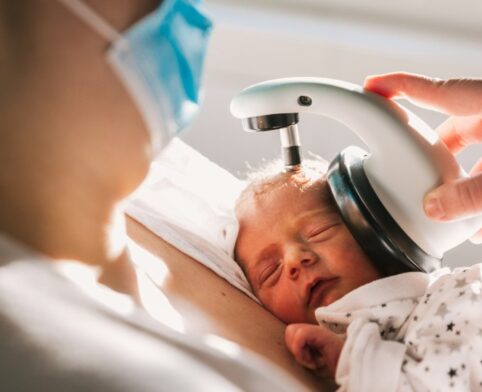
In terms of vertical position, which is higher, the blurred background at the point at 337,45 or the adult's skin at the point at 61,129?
the blurred background at the point at 337,45

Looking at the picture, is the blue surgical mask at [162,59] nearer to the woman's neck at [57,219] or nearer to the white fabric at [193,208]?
the woman's neck at [57,219]

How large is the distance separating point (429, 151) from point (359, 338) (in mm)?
277

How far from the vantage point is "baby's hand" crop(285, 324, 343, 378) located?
850mm

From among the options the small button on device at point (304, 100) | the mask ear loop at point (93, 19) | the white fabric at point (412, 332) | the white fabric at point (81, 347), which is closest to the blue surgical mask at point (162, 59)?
the mask ear loop at point (93, 19)

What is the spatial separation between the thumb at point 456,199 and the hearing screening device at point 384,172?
0.02 m

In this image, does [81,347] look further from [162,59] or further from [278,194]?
[278,194]

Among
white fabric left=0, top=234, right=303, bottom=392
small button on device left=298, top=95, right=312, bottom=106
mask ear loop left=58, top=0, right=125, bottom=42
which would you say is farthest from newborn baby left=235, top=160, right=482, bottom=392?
mask ear loop left=58, top=0, right=125, bottom=42

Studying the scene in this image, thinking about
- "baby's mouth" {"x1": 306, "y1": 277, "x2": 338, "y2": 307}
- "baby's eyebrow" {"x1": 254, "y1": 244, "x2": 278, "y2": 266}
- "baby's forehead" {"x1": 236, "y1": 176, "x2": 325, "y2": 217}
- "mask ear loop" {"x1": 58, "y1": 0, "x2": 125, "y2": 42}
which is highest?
"mask ear loop" {"x1": 58, "y1": 0, "x2": 125, "y2": 42}

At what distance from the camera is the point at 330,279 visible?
1038 mm

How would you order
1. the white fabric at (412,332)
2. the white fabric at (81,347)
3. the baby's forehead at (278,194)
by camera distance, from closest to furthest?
the white fabric at (81,347), the white fabric at (412,332), the baby's forehead at (278,194)

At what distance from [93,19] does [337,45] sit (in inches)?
47.1

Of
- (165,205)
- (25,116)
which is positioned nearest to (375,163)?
(165,205)

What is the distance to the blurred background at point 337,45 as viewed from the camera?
5.39ft

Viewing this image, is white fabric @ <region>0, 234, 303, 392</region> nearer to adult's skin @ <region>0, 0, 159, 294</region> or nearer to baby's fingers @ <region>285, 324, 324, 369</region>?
adult's skin @ <region>0, 0, 159, 294</region>
